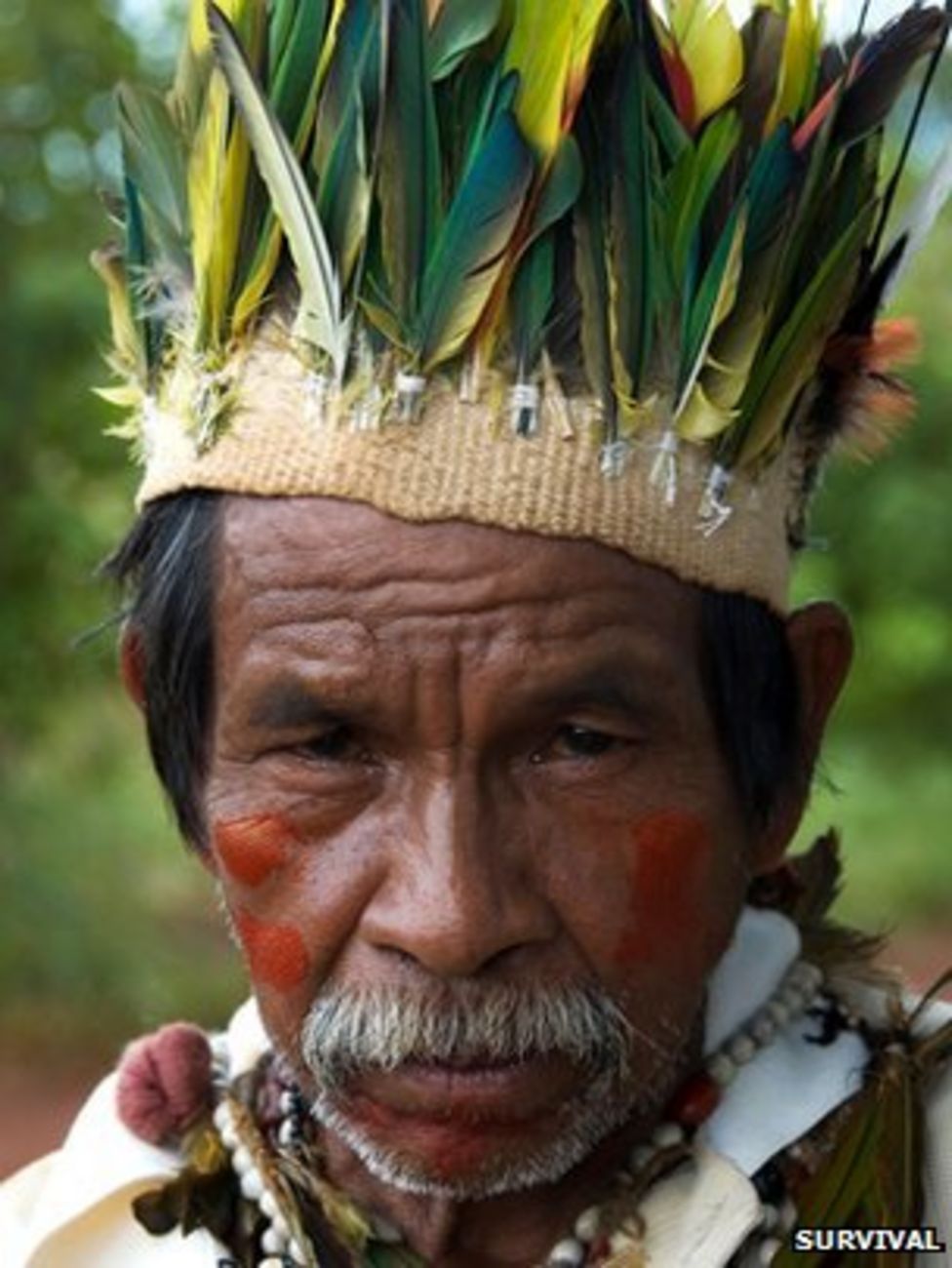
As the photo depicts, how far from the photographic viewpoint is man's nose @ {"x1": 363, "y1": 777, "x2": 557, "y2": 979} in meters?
2.47

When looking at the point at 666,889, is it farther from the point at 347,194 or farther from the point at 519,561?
the point at 347,194

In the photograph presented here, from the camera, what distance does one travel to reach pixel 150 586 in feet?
9.37

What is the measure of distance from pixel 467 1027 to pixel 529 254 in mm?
811

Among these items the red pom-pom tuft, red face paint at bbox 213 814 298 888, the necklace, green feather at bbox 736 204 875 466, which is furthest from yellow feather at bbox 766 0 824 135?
the red pom-pom tuft

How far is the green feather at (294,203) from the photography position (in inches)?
101

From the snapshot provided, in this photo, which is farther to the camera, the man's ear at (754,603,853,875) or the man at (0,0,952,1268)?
the man's ear at (754,603,853,875)

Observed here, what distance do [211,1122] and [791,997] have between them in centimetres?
73

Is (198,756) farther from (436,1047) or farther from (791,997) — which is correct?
(791,997)

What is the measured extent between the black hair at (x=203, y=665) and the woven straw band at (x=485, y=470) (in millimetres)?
65

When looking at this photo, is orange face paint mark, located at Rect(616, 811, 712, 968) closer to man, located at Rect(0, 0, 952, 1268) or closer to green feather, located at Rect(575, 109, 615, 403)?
man, located at Rect(0, 0, 952, 1268)

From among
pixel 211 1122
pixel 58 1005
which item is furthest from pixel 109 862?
pixel 211 1122

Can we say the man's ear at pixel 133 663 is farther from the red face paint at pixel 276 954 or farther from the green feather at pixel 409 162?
the green feather at pixel 409 162

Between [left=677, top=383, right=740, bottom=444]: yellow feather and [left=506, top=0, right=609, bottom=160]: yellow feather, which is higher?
[left=506, top=0, right=609, bottom=160]: yellow feather

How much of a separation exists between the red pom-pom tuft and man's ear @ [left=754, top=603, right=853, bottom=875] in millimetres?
735
